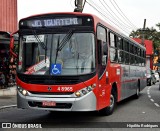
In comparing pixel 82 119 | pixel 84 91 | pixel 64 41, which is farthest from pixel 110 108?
pixel 64 41

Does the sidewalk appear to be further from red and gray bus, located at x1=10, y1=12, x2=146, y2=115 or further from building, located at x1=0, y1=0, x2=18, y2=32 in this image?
red and gray bus, located at x1=10, y1=12, x2=146, y2=115

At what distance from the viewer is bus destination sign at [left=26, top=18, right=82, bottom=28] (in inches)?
367

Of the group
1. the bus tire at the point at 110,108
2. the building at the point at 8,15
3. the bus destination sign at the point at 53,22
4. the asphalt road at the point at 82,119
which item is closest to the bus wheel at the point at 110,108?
the bus tire at the point at 110,108

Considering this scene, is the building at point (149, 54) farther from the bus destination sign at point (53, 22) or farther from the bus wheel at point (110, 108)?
the bus destination sign at point (53, 22)

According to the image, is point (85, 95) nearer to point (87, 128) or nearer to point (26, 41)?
point (87, 128)

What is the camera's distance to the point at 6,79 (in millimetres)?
18828

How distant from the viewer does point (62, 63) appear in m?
9.02

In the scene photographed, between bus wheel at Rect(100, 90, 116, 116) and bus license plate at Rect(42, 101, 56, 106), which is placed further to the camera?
bus wheel at Rect(100, 90, 116, 116)

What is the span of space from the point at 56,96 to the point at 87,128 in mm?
1104

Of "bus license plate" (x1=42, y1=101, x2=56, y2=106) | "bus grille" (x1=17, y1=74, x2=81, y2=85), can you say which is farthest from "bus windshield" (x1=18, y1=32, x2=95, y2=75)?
"bus license plate" (x1=42, y1=101, x2=56, y2=106)

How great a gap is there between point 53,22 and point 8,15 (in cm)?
1292

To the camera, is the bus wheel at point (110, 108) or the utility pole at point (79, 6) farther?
the utility pole at point (79, 6)

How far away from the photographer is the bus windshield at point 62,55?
29.5 feet

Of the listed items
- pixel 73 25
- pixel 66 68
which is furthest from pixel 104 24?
pixel 66 68
